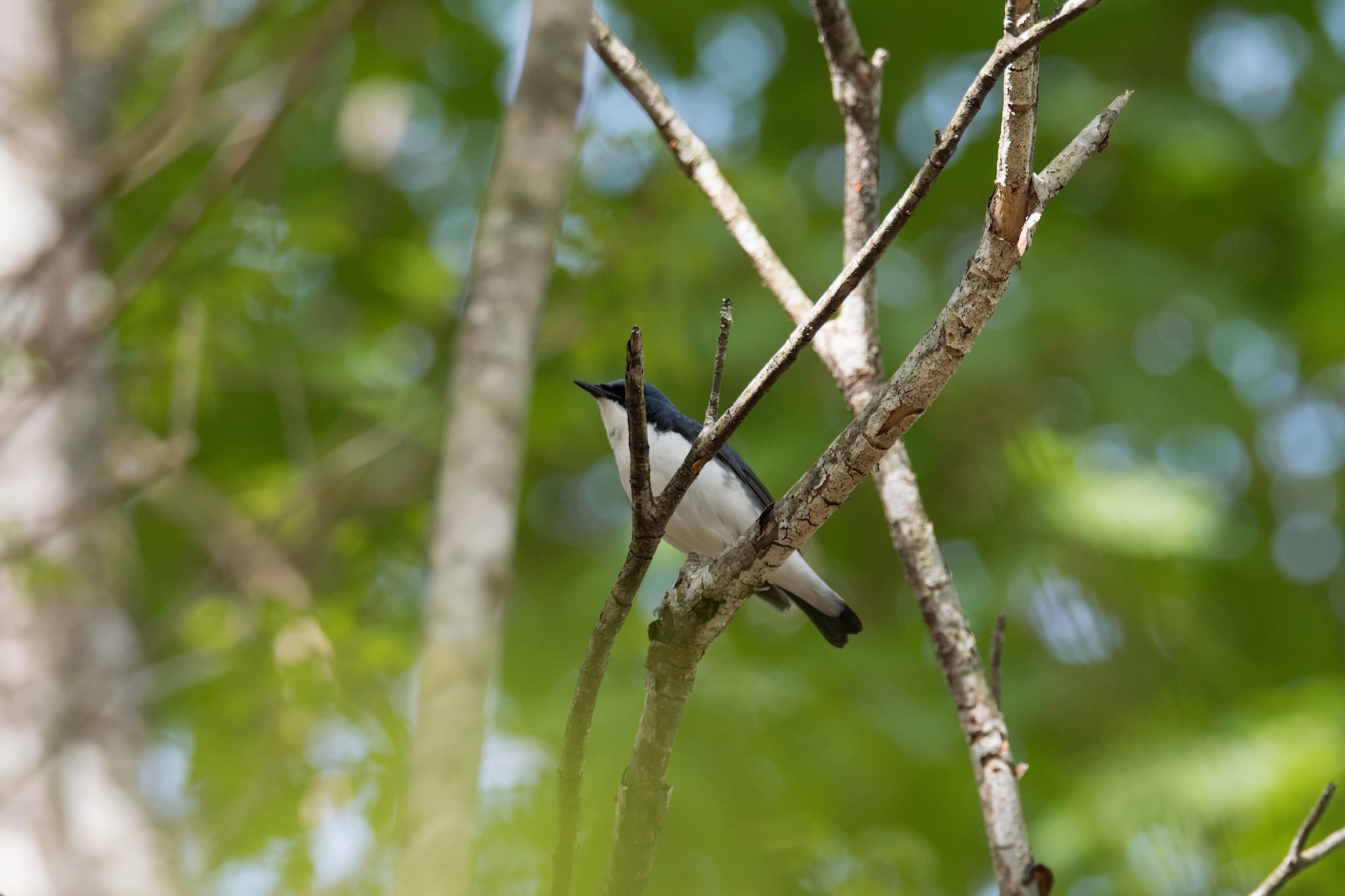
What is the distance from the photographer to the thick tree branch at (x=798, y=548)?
72.8 inches

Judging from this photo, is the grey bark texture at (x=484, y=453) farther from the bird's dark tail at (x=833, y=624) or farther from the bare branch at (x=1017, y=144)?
the bird's dark tail at (x=833, y=624)

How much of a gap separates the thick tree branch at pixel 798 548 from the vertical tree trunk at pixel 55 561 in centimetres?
315

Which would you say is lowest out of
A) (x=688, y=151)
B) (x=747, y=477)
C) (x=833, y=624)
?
(x=833, y=624)

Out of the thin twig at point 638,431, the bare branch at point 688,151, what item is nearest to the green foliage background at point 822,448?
the thin twig at point 638,431

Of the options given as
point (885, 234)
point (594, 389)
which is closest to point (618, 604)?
point (885, 234)

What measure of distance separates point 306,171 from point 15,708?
422 centimetres

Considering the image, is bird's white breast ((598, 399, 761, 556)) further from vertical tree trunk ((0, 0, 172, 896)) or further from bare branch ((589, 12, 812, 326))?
vertical tree trunk ((0, 0, 172, 896))

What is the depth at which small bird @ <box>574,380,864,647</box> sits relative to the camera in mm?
4379

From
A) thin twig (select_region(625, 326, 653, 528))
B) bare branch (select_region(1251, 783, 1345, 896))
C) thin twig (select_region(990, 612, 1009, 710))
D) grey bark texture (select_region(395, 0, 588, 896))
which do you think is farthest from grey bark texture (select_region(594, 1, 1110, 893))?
bare branch (select_region(1251, 783, 1345, 896))

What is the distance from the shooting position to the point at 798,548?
2.13 meters

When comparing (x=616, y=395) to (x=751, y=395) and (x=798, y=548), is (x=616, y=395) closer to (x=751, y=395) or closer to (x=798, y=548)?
(x=798, y=548)

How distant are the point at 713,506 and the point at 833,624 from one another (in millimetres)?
678

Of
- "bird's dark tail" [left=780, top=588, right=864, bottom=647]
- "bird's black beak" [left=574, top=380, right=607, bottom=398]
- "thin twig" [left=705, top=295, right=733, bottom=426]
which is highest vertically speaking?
"bird's black beak" [left=574, top=380, right=607, bottom=398]

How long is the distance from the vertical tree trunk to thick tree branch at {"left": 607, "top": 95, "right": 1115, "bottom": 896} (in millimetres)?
3152
